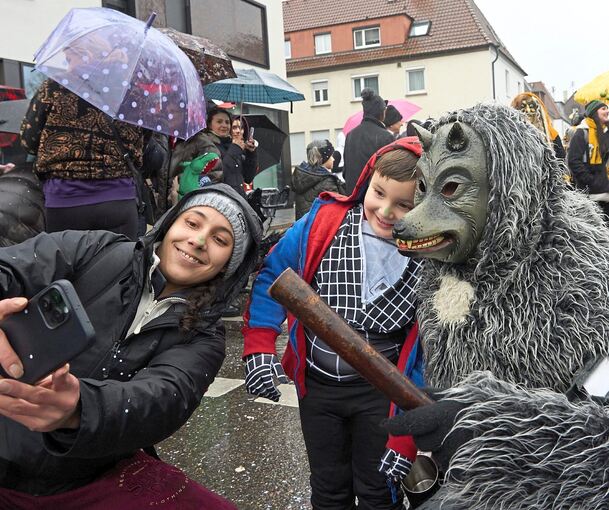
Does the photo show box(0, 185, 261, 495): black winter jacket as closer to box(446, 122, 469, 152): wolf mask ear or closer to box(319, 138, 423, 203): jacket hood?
box(319, 138, 423, 203): jacket hood

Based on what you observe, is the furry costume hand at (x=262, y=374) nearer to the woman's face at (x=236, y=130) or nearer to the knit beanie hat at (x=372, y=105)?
the woman's face at (x=236, y=130)

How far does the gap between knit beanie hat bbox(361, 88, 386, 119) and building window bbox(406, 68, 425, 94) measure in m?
26.4

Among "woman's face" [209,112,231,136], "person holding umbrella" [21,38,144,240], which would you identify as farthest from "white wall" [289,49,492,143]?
"person holding umbrella" [21,38,144,240]

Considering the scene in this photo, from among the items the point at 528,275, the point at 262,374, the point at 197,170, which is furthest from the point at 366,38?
the point at 528,275

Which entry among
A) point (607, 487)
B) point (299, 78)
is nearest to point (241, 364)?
point (607, 487)

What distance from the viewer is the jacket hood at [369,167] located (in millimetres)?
1877

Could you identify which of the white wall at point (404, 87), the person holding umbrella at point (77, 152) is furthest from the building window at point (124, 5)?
the white wall at point (404, 87)

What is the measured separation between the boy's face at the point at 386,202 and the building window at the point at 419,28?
32.0 meters

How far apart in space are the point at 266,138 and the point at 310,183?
2.62ft

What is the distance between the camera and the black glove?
3.67ft

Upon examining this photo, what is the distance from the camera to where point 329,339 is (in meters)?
1.25

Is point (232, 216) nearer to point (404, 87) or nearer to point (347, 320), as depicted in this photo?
point (347, 320)

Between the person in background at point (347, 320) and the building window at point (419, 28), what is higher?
the building window at point (419, 28)

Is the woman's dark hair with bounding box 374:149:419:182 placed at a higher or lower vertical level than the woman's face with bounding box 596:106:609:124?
lower
